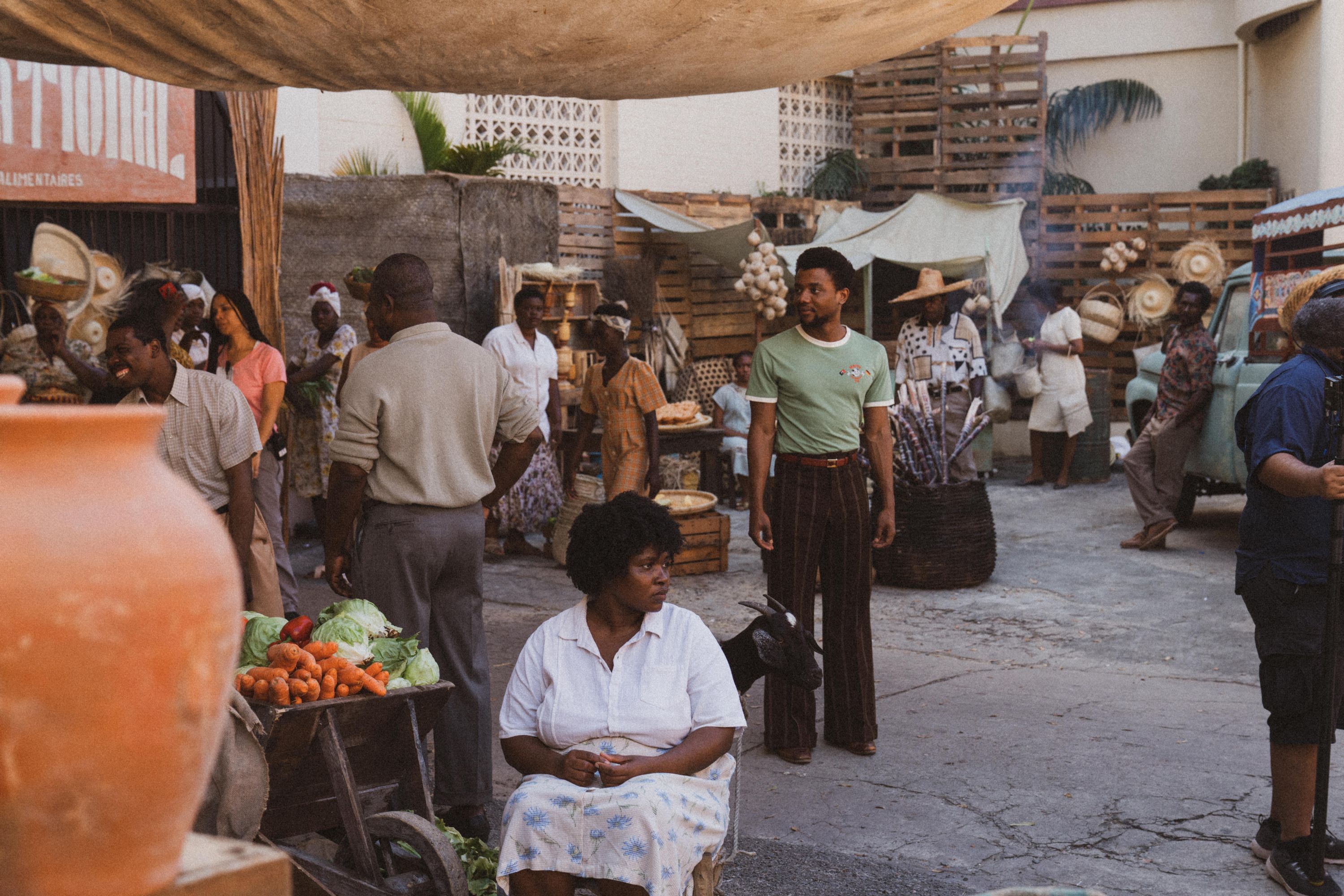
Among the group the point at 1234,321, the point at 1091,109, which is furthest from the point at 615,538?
the point at 1091,109

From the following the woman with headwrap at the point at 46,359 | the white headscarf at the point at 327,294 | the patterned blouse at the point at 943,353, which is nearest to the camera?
the woman with headwrap at the point at 46,359

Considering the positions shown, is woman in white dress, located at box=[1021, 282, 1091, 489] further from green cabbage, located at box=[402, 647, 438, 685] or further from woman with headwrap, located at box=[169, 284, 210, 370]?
green cabbage, located at box=[402, 647, 438, 685]

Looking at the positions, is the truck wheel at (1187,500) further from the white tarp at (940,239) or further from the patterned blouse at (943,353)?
the white tarp at (940,239)

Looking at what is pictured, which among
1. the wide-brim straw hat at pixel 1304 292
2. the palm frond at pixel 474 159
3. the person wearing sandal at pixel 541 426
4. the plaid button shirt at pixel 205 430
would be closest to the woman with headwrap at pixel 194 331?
A: the person wearing sandal at pixel 541 426

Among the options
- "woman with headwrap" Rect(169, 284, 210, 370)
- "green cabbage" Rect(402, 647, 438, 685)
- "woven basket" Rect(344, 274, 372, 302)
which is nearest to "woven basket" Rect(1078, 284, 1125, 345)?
"woven basket" Rect(344, 274, 372, 302)

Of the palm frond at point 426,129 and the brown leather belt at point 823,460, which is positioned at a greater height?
the palm frond at point 426,129

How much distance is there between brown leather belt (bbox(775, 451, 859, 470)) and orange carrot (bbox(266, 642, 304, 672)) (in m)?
2.42

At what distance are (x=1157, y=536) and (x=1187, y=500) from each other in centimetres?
125

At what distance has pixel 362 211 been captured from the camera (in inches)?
419

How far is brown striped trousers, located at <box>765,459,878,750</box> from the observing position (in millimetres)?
5430

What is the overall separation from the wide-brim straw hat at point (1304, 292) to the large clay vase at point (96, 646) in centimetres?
406

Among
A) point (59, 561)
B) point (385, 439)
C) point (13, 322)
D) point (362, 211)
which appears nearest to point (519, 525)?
point (362, 211)

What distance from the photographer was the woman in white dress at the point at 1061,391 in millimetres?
12766

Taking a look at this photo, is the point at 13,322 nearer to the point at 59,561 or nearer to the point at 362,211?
the point at 362,211
